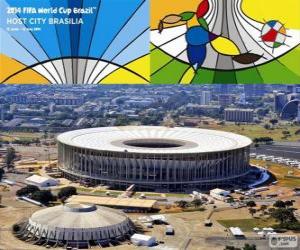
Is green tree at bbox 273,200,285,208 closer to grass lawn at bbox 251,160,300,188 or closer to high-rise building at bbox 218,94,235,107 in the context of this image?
grass lawn at bbox 251,160,300,188

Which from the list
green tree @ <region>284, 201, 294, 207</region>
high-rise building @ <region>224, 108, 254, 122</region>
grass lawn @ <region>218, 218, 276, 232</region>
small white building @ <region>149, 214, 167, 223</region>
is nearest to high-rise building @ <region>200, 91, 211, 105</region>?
high-rise building @ <region>224, 108, 254, 122</region>

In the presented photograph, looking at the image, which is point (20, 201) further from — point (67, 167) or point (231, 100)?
point (231, 100)

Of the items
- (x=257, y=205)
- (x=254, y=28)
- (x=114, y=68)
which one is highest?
(x=254, y=28)

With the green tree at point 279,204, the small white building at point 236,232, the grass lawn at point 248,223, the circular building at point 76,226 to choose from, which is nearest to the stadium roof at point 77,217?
the circular building at point 76,226

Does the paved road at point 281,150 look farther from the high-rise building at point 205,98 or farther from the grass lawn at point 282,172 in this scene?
the high-rise building at point 205,98

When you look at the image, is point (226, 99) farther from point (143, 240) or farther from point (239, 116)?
point (143, 240)

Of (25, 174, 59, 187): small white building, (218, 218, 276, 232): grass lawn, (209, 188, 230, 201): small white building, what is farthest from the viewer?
(25, 174, 59, 187): small white building

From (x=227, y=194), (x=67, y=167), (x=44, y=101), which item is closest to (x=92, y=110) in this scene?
(x=44, y=101)
